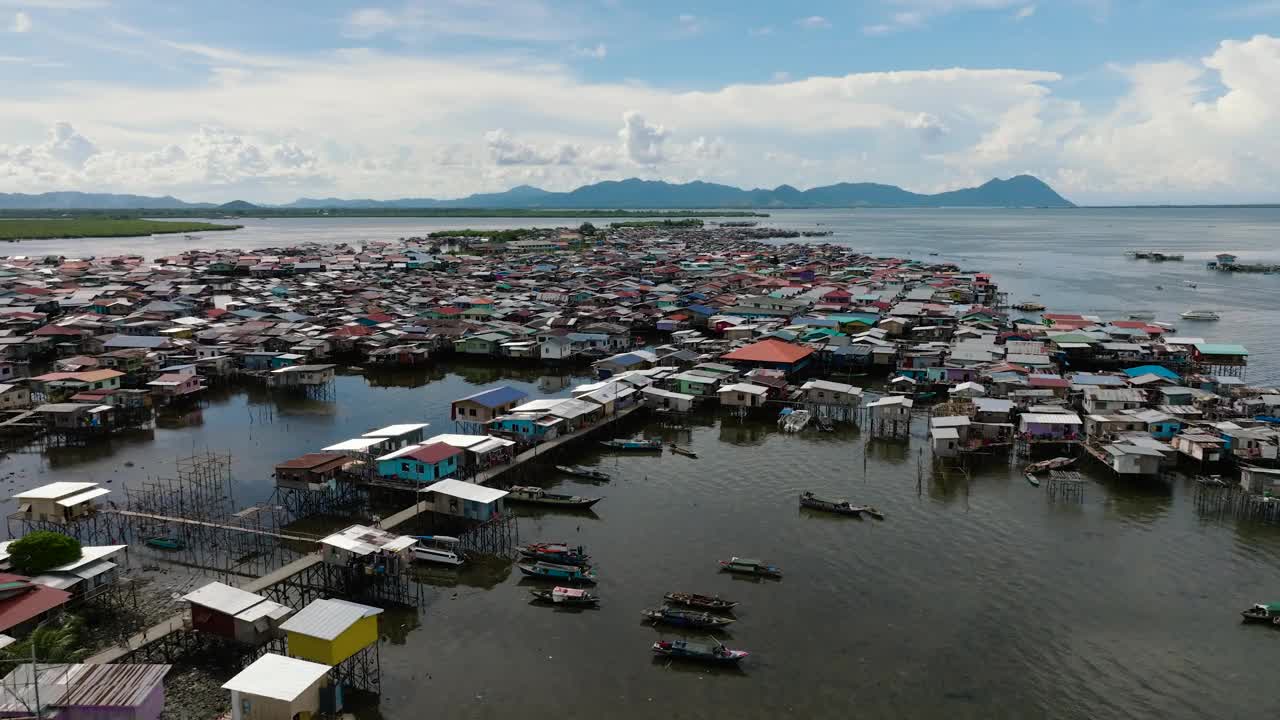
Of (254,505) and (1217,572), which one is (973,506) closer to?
(1217,572)

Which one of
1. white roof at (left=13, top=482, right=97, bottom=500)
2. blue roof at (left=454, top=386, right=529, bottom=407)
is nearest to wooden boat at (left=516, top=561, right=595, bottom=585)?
blue roof at (left=454, top=386, right=529, bottom=407)

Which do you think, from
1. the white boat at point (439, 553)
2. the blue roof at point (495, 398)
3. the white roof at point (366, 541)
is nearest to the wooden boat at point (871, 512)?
the white boat at point (439, 553)

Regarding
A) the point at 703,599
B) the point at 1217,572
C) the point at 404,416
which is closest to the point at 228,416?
the point at 404,416

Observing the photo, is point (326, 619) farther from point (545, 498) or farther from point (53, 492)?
point (53, 492)

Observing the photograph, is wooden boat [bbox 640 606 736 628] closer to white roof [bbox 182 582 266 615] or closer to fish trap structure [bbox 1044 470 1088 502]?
white roof [bbox 182 582 266 615]

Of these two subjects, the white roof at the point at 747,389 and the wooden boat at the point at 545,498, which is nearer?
the wooden boat at the point at 545,498

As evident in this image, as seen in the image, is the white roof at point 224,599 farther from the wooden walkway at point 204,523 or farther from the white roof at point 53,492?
the white roof at point 53,492
